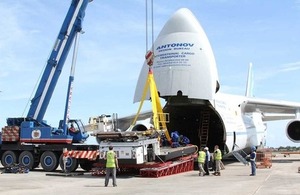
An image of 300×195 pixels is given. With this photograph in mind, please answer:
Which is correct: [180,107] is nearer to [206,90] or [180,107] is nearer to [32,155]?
[206,90]

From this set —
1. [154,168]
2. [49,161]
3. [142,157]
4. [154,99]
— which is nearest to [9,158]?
[49,161]

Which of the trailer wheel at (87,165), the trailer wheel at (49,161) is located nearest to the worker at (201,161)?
the trailer wheel at (87,165)

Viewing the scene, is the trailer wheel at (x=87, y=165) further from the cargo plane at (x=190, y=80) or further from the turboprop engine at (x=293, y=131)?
the turboprop engine at (x=293, y=131)

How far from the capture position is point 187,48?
20594 mm

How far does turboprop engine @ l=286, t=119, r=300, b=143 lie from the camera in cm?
2506

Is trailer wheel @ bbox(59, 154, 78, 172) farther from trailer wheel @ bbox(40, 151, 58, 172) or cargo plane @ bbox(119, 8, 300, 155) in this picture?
cargo plane @ bbox(119, 8, 300, 155)

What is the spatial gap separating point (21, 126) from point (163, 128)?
6.49 meters

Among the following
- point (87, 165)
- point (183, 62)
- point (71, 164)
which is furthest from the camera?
point (183, 62)

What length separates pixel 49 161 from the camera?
1961 cm

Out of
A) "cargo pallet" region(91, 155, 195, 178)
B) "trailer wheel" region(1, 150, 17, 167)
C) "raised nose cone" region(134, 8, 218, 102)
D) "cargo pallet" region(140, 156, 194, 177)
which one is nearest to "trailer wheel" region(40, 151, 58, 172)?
"trailer wheel" region(1, 150, 17, 167)

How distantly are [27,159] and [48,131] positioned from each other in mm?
1604

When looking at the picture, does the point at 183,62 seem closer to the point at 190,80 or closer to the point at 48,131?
the point at 190,80

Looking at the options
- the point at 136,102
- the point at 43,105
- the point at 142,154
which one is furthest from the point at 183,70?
the point at 43,105

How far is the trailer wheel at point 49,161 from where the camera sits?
63.8 feet
